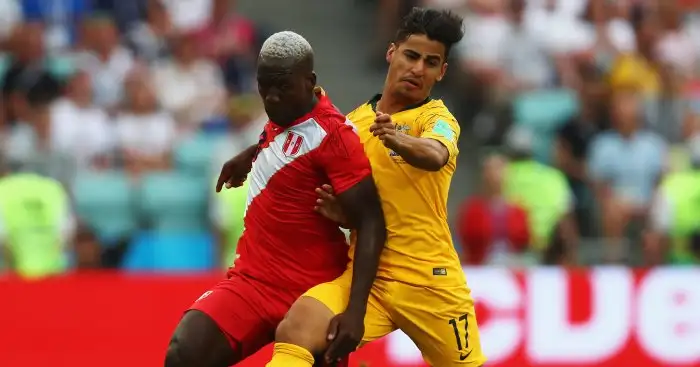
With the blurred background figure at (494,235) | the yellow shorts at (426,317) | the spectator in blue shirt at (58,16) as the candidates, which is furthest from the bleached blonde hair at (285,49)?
the spectator in blue shirt at (58,16)

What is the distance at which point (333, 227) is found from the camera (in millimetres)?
6777

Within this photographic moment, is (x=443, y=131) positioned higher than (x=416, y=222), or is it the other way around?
(x=443, y=131)

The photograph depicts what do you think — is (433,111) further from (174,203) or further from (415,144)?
(174,203)

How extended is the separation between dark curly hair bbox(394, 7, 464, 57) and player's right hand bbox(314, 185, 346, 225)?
2.86 feet

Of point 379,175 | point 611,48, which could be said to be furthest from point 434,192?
point 611,48

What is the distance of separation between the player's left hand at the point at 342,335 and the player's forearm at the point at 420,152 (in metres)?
0.79

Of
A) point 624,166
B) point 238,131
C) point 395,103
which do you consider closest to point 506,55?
point 624,166

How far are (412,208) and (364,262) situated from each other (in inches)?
17.4

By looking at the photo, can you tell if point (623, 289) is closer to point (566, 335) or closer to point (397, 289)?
point (566, 335)

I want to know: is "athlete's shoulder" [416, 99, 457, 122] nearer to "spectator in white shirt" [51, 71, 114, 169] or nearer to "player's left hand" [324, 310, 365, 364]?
"player's left hand" [324, 310, 365, 364]

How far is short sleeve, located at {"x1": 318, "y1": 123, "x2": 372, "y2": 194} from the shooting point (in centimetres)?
654

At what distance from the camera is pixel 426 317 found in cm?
678

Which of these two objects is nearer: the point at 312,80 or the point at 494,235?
the point at 312,80

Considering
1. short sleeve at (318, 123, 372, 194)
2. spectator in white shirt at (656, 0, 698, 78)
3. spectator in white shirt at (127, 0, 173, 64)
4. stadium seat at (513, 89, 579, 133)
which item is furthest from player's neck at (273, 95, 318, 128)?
spectator in white shirt at (656, 0, 698, 78)
